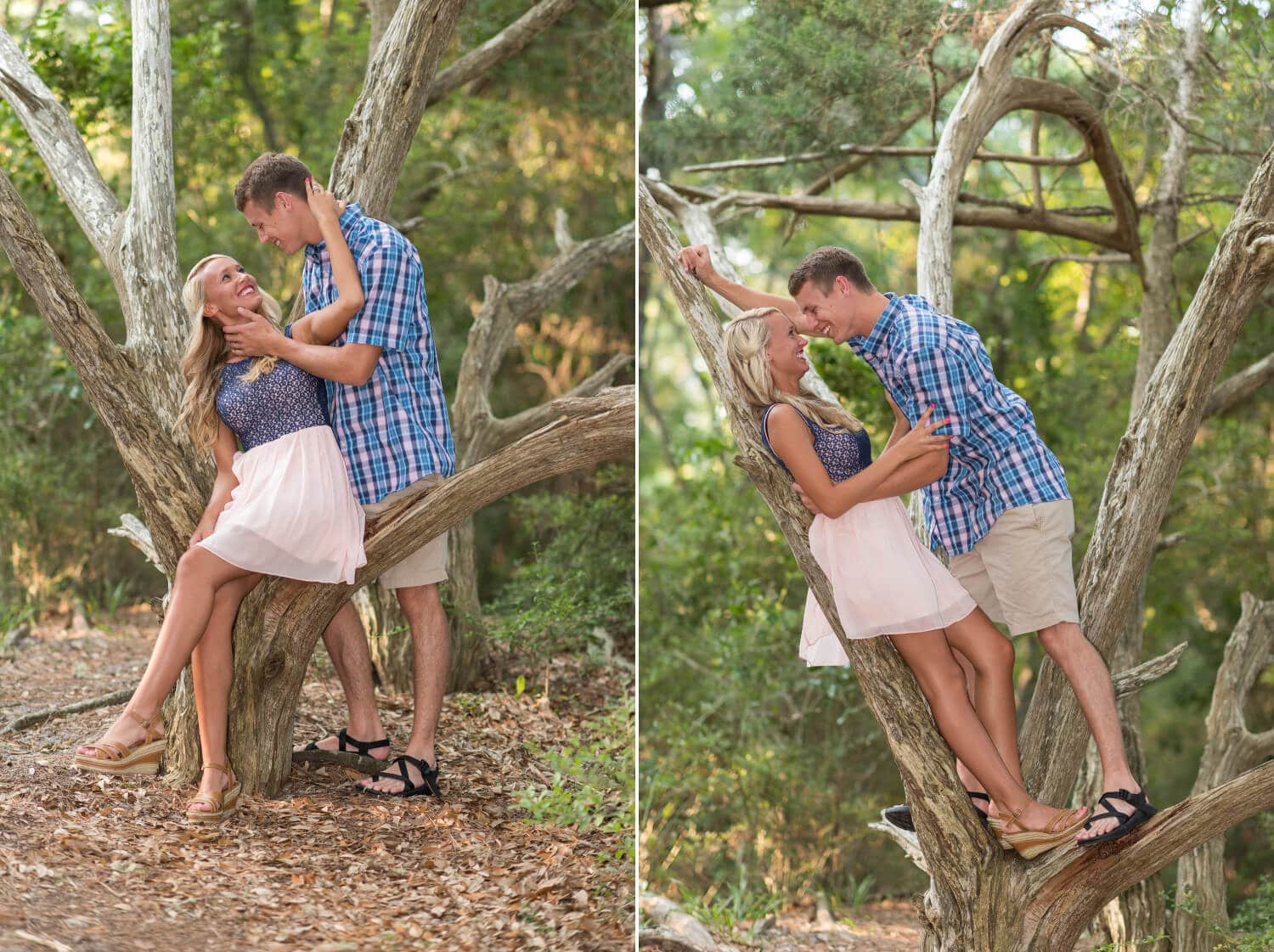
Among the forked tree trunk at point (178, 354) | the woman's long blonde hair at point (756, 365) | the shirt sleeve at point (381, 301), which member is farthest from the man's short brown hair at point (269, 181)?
the woman's long blonde hair at point (756, 365)

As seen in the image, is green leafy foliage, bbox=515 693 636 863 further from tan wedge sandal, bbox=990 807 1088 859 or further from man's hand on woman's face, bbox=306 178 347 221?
man's hand on woman's face, bbox=306 178 347 221

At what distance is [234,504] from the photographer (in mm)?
3318

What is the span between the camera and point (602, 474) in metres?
6.59

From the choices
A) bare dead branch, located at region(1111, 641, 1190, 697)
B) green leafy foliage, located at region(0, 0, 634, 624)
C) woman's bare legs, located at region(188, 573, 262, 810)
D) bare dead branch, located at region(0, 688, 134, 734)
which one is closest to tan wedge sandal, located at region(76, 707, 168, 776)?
woman's bare legs, located at region(188, 573, 262, 810)

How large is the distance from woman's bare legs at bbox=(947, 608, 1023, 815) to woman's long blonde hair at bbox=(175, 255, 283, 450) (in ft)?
6.50

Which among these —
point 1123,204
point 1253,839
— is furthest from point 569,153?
point 1253,839

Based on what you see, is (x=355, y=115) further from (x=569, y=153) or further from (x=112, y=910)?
(x=569, y=153)

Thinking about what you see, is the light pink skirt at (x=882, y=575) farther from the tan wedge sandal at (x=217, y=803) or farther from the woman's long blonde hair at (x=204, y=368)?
the tan wedge sandal at (x=217, y=803)

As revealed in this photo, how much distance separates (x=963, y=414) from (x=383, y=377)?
5.21ft

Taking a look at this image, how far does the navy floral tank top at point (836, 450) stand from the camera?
3.08 m

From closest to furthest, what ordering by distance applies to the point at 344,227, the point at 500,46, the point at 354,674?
1. the point at 344,227
2. the point at 354,674
3. the point at 500,46

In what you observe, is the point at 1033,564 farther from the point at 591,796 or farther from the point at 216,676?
the point at 216,676

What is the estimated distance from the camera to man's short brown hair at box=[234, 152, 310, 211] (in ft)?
11.0

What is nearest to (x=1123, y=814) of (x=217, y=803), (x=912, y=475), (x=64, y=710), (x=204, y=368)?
(x=912, y=475)
